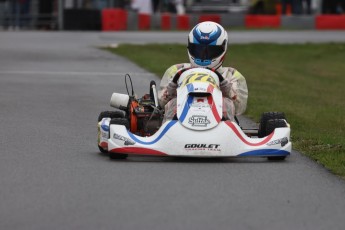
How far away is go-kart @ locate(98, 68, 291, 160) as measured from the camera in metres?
10.4

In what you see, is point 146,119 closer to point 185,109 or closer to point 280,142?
point 185,109

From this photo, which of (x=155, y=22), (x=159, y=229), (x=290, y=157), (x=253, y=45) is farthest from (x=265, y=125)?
(x=155, y=22)

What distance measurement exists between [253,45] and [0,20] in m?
10.9

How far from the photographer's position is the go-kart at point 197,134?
10.4 metres

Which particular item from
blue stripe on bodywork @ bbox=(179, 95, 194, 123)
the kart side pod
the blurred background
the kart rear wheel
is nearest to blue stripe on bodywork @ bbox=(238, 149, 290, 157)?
the kart rear wheel

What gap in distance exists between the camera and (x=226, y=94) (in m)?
11.1

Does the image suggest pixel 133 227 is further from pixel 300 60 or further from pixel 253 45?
pixel 253 45

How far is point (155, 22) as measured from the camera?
42219 millimetres

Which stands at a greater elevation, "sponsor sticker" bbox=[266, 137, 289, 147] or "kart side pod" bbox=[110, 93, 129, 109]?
"kart side pod" bbox=[110, 93, 129, 109]

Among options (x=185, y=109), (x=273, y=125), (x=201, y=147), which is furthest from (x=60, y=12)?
(x=201, y=147)

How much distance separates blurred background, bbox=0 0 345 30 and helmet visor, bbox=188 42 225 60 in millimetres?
26426

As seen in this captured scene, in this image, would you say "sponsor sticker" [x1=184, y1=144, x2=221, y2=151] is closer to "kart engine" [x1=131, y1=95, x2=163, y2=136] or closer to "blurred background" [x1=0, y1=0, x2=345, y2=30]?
"kart engine" [x1=131, y1=95, x2=163, y2=136]

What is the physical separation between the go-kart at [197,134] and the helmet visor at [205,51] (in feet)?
1.35

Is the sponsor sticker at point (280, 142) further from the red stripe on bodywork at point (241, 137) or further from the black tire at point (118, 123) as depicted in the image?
the black tire at point (118, 123)
